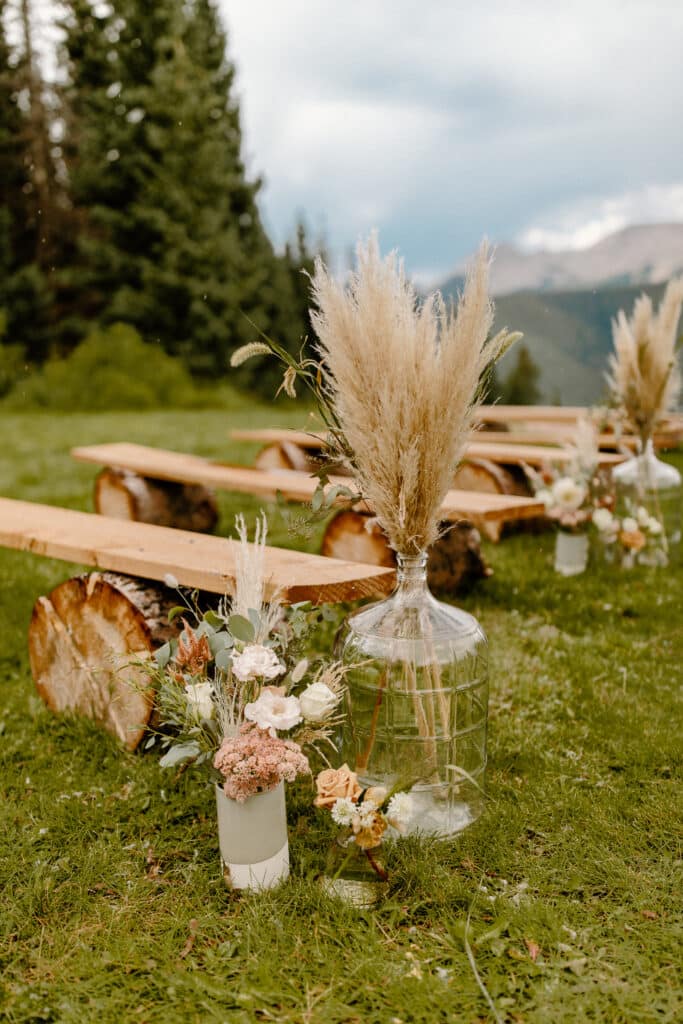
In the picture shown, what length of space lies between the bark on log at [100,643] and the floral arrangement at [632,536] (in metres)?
2.80

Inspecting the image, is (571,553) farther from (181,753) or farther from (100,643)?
(181,753)

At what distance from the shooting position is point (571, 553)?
17.5ft

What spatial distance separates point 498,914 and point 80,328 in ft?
56.5

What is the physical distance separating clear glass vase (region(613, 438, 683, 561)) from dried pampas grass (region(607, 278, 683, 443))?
192 mm

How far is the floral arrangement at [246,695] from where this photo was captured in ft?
7.34

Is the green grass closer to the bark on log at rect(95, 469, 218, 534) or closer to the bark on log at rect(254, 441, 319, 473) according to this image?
the bark on log at rect(95, 469, 218, 534)

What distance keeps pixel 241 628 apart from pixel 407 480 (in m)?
0.58

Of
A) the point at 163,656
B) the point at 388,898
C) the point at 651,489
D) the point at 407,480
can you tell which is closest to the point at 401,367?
the point at 407,480

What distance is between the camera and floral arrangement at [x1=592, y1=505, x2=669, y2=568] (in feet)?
16.5

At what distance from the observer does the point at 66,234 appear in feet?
60.4

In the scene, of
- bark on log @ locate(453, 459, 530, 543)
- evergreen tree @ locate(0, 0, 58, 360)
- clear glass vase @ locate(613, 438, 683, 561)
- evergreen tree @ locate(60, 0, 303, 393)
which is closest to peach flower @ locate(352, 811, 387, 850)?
clear glass vase @ locate(613, 438, 683, 561)

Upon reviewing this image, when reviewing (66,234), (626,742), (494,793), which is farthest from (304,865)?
(66,234)

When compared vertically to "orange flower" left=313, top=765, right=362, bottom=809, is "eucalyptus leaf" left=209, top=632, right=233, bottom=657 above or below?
above

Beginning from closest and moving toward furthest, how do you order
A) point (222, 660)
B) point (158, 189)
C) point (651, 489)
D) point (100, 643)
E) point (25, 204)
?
point (222, 660)
point (100, 643)
point (651, 489)
point (158, 189)
point (25, 204)
